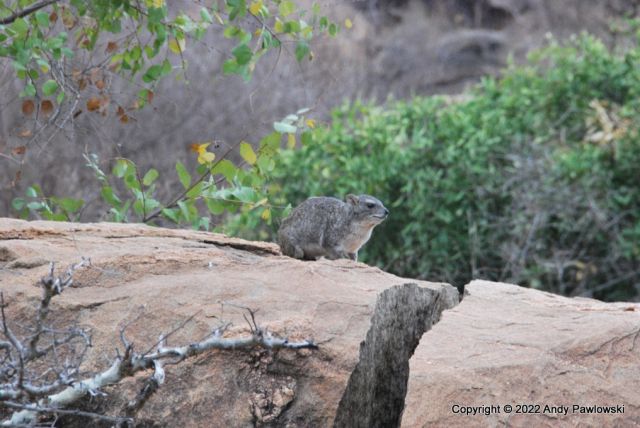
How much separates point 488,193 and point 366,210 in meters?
3.49

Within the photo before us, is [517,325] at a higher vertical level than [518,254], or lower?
higher

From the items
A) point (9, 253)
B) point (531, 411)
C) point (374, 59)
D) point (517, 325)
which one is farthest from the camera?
point (374, 59)

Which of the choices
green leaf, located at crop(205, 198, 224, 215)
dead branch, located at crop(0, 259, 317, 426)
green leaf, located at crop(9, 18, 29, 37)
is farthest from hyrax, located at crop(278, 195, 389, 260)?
dead branch, located at crop(0, 259, 317, 426)

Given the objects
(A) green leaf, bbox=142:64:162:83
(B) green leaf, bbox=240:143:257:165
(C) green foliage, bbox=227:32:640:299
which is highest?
(A) green leaf, bbox=142:64:162:83

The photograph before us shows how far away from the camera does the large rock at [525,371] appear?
4.04m

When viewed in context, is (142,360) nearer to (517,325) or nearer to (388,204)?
(517,325)

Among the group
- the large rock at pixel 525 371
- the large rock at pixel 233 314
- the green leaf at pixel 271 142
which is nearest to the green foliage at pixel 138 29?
the green leaf at pixel 271 142

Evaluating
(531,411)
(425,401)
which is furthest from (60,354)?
(531,411)

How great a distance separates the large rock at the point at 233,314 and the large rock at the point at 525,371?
272mm

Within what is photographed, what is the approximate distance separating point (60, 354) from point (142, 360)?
2.79ft

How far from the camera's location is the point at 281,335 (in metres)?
4.28

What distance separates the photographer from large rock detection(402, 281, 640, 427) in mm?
4043

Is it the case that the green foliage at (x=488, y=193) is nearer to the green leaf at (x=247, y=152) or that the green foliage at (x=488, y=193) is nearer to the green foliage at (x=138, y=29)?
the green foliage at (x=138, y=29)

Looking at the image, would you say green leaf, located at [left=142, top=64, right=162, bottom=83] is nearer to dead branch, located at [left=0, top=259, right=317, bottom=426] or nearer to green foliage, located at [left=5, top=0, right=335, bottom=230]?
green foliage, located at [left=5, top=0, right=335, bottom=230]
